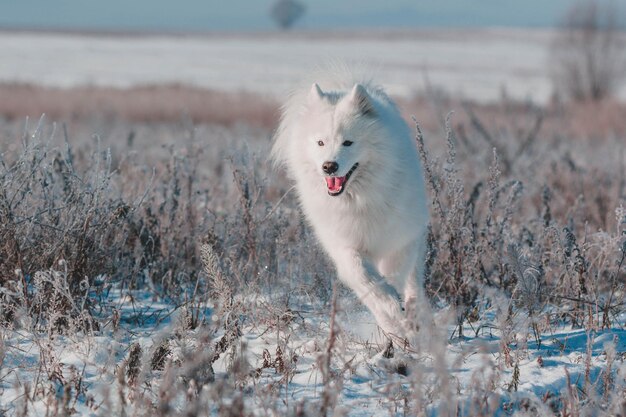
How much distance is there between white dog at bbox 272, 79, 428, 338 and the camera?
12.6 ft

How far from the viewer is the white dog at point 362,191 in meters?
3.85

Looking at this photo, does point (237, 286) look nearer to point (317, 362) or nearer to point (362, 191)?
point (362, 191)

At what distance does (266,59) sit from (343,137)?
1689 inches

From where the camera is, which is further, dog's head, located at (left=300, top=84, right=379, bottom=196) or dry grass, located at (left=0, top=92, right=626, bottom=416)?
dog's head, located at (left=300, top=84, right=379, bottom=196)

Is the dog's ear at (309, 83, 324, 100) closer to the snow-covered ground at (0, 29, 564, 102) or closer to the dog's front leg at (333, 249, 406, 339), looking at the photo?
the dog's front leg at (333, 249, 406, 339)

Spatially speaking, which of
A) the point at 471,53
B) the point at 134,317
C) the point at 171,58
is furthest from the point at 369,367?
the point at 471,53

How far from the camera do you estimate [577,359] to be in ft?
11.0

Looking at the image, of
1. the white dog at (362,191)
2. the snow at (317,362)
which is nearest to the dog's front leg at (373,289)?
the white dog at (362,191)

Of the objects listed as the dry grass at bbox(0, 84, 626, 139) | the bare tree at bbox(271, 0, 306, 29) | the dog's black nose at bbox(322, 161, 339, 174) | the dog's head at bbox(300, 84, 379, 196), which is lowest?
the dog's black nose at bbox(322, 161, 339, 174)

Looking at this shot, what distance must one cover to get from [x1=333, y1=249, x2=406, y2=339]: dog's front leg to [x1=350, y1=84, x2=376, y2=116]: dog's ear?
2.47 ft

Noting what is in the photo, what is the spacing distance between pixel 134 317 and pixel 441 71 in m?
39.4

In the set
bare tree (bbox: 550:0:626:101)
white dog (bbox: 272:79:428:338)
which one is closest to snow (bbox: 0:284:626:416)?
white dog (bbox: 272:79:428:338)

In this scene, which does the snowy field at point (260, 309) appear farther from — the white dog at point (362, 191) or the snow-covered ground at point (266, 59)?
the snow-covered ground at point (266, 59)

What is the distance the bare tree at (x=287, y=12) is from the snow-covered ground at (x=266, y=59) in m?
52.1
